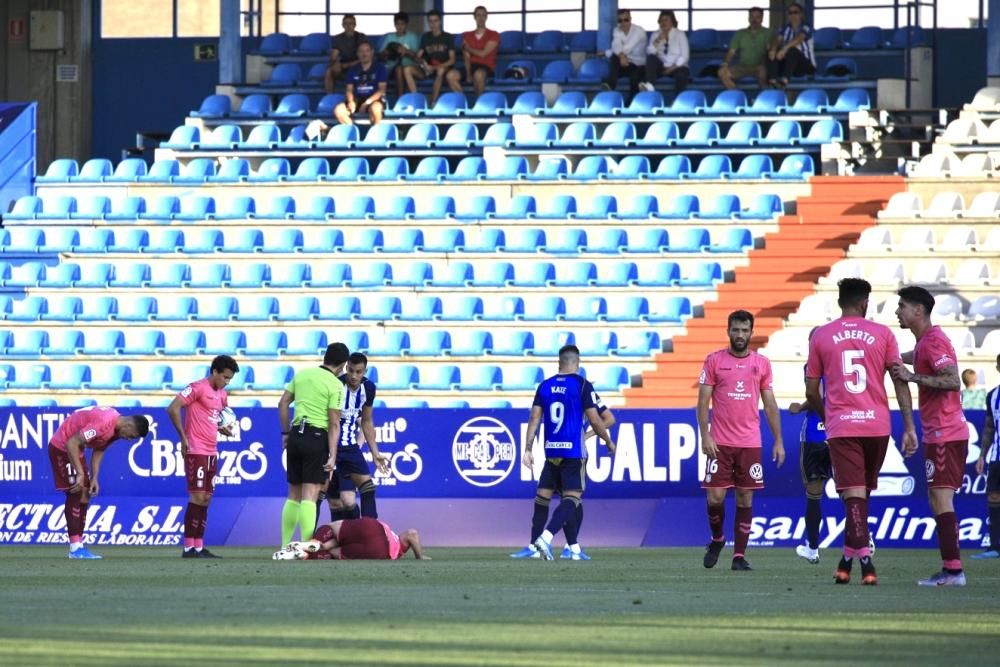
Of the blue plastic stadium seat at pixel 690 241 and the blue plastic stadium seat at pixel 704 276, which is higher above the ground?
the blue plastic stadium seat at pixel 690 241

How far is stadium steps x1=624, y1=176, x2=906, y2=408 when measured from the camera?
77.4 feet

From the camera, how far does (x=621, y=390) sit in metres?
23.3

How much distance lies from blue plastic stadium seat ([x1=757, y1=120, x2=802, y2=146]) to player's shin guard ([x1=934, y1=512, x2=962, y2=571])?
14727 mm

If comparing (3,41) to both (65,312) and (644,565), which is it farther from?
(644,565)

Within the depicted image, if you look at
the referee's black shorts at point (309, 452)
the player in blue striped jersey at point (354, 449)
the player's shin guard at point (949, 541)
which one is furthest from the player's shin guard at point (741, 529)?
the player in blue striped jersey at point (354, 449)

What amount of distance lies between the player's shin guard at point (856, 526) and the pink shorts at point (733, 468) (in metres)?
2.78

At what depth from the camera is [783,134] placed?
27203 mm

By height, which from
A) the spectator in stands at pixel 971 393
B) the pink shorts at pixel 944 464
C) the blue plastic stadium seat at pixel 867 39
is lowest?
the pink shorts at pixel 944 464

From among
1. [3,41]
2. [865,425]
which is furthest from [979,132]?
[3,41]

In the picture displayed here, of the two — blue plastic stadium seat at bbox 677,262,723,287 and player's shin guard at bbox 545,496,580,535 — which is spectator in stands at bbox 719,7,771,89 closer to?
blue plastic stadium seat at bbox 677,262,723,287

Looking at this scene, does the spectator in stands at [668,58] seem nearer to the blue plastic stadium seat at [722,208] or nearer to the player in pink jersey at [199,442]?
the blue plastic stadium seat at [722,208]

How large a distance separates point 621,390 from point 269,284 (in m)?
5.58

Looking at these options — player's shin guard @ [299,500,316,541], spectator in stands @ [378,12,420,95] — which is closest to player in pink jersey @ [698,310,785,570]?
player's shin guard @ [299,500,316,541]

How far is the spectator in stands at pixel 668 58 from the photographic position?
93.9 feet
